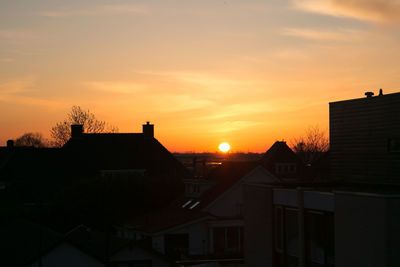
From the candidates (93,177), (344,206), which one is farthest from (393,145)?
(93,177)

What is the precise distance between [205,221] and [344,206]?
24860mm

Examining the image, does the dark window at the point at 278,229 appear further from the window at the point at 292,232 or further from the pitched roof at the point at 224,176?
the pitched roof at the point at 224,176

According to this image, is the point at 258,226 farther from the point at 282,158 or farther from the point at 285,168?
the point at 285,168

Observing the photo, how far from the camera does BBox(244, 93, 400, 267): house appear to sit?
16516 mm

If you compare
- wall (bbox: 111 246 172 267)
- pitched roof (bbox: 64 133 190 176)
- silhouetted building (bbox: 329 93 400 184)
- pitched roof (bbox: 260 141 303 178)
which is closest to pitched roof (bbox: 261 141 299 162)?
pitched roof (bbox: 260 141 303 178)

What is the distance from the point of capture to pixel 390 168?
2503 cm

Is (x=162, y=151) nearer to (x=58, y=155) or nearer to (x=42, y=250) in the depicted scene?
(x=58, y=155)

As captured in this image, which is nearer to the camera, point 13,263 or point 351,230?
point 351,230

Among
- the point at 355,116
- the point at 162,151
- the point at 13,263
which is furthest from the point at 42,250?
the point at 162,151

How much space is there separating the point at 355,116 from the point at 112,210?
1023 inches

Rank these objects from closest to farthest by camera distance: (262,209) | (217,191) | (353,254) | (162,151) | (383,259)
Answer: (383,259), (353,254), (262,209), (217,191), (162,151)

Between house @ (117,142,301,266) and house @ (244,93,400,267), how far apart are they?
1028 centimetres

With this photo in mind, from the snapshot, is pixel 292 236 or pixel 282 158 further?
pixel 282 158

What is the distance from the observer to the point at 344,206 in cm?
1772
